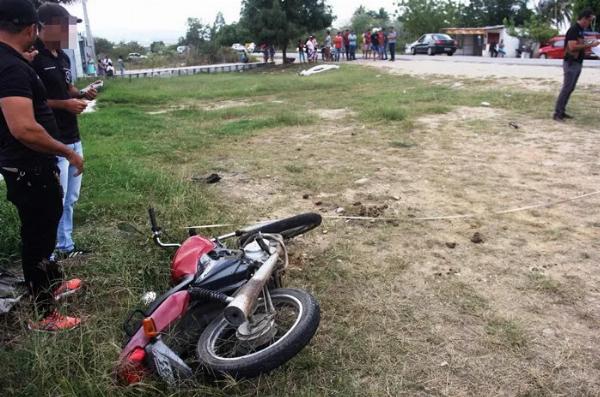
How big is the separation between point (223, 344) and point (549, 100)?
357 inches

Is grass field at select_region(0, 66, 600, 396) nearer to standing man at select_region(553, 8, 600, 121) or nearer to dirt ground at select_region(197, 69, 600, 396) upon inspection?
dirt ground at select_region(197, 69, 600, 396)

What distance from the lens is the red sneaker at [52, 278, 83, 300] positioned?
9.54 feet

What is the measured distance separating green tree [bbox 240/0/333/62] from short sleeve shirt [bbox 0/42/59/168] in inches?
897

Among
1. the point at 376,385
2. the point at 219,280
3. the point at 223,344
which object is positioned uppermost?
the point at 219,280

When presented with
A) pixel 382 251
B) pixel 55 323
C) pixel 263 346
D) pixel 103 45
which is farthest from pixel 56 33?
pixel 103 45

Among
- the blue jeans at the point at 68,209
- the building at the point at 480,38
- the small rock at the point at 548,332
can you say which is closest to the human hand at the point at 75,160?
the blue jeans at the point at 68,209

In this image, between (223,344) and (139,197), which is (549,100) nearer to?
(139,197)

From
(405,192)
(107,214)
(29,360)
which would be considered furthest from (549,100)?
(29,360)

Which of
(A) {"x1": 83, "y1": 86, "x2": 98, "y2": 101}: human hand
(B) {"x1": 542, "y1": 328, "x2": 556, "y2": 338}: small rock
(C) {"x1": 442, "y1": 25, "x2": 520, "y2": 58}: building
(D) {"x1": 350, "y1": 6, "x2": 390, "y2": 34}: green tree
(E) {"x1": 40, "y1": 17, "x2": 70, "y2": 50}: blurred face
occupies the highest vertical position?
(D) {"x1": 350, "y1": 6, "x2": 390, "y2": 34}: green tree

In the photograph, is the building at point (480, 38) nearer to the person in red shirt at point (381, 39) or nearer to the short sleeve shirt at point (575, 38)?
the person in red shirt at point (381, 39)

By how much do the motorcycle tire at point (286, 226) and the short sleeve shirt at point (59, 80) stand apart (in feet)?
4.73

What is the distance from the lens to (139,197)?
4.74m

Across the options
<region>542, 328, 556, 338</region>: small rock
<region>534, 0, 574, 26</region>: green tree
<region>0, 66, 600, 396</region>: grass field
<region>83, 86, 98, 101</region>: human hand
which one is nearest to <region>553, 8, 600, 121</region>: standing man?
<region>0, 66, 600, 396</region>: grass field

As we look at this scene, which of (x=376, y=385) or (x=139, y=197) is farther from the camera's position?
(x=139, y=197)
